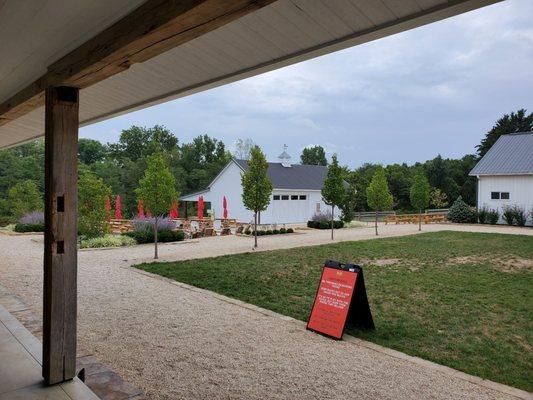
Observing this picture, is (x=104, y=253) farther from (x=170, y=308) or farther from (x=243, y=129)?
(x=243, y=129)

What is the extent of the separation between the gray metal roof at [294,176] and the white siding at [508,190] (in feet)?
36.8

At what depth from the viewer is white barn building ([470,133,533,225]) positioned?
25922 millimetres

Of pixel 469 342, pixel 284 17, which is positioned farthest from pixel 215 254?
pixel 284 17

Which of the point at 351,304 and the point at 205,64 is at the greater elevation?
the point at 205,64

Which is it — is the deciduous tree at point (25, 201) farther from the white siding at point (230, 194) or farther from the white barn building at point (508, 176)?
the white barn building at point (508, 176)

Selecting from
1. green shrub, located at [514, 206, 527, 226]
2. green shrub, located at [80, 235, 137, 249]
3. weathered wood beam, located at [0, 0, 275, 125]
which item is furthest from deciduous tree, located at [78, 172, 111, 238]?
green shrub, located at [514, 206, 527, 226]

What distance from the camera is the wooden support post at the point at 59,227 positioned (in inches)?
128

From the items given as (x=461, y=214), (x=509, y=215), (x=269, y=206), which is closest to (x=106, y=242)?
(x=269, y=206)

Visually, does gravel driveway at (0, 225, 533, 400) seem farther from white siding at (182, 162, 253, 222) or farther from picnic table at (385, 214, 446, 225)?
picnic table at (385, 214, 446, 225)

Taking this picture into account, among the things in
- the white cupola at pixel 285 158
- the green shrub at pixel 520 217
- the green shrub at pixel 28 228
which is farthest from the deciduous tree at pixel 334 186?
the green shrub at pixel 520 217

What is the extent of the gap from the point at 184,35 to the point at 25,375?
327cm

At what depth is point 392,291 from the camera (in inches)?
319

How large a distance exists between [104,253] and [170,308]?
24.6 feet

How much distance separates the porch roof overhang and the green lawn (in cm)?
389
